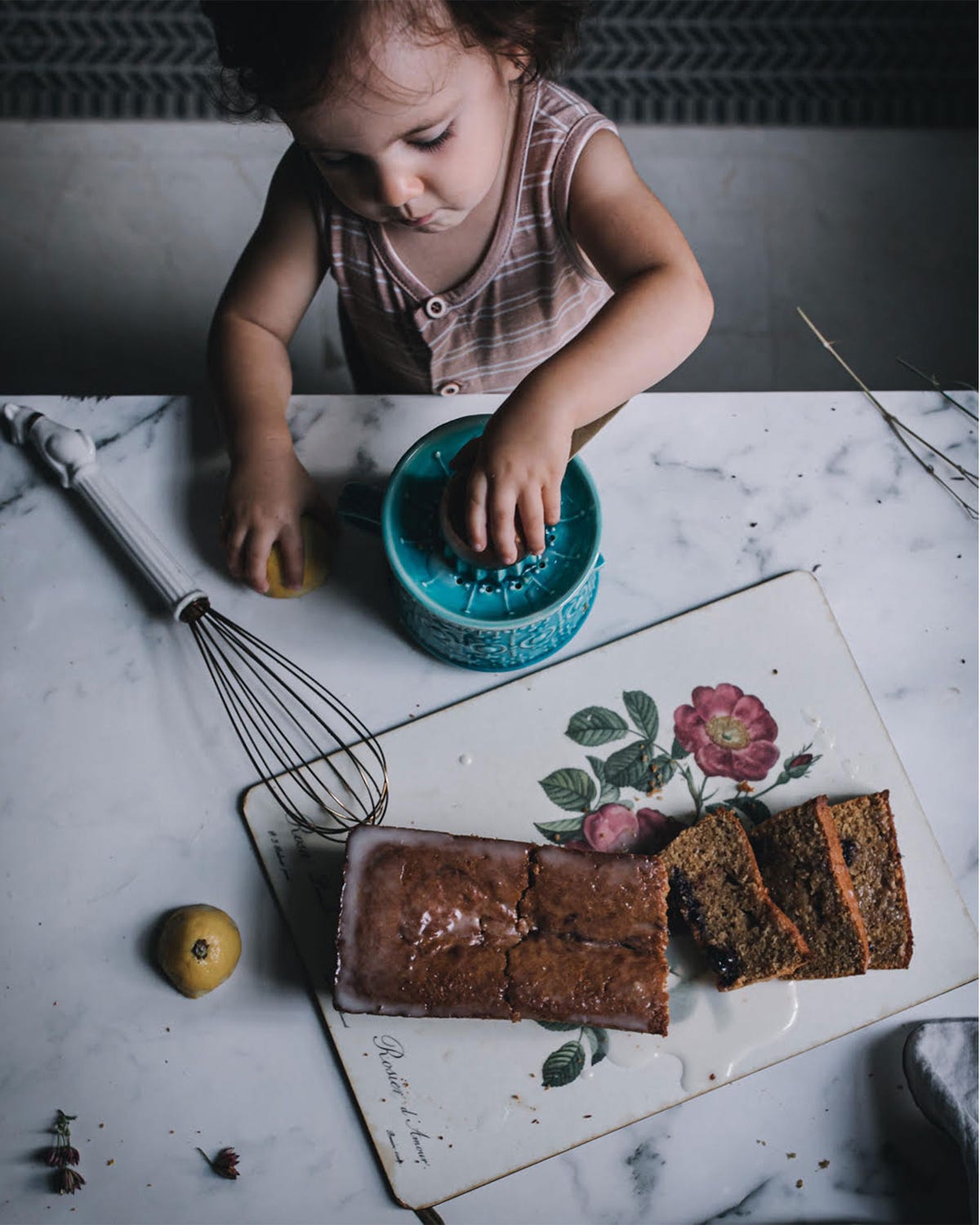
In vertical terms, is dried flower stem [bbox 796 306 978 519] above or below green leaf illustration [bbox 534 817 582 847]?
above

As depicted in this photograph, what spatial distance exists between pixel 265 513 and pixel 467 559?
17 cm

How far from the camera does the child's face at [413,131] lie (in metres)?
0.54

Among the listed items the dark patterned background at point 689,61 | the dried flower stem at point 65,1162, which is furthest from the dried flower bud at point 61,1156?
the dark patterned background at point 689,61

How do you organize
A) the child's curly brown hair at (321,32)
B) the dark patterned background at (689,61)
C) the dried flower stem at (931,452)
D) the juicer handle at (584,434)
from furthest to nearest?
the dark patterned background at (689,61), the dried flower stem at (931,452), the juicer handle at (584,434), the child's curly brown hair at (321,32)

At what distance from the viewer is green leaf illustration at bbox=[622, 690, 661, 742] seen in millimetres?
706

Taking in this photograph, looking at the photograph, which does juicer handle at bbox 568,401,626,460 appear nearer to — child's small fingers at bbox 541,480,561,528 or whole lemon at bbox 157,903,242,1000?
child's small fingers at bbox 541,480,561,528

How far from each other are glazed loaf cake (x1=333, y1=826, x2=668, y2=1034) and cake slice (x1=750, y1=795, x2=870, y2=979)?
0.29ft

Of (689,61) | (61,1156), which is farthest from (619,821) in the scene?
(689,61)

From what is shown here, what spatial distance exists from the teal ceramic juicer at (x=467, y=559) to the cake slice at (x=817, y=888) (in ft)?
0.69

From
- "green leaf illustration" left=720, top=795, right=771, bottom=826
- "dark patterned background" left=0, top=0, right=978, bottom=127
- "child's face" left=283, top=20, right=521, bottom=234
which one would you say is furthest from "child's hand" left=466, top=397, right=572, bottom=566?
"dark patterned background" left=0, top=0, right=978, bottom=127

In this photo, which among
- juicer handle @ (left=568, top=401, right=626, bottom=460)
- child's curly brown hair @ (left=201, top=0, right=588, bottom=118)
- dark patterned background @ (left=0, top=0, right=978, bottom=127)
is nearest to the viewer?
child's curly brown hair @ (left=201, top=0, right=588, bottom=118)

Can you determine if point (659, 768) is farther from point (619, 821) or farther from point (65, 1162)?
point (65, 1162)

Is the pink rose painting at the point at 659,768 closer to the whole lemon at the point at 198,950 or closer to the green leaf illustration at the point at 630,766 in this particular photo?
the green leaf illustration at the point at 630,766

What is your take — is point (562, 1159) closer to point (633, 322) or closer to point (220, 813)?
point (220, 813)
